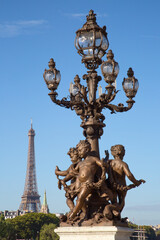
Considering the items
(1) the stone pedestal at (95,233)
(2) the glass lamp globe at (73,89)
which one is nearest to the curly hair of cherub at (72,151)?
(1) the stone pedestal at (95,233)

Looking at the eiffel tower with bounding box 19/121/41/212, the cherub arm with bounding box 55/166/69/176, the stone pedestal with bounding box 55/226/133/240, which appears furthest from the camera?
the eiffel tower with bounding box 19/121/41/212

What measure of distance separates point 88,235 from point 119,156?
2.02m

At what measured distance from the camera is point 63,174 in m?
13.0

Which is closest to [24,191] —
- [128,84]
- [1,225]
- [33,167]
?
[33,167]

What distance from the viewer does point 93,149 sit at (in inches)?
513

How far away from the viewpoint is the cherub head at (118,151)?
12797 millimetres

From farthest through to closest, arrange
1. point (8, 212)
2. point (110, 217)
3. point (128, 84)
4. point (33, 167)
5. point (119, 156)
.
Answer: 1. point (8, 212)
2. point (33, 167)
3. point (128, 84)
4. point (119, 156)
5. point (110, 217)

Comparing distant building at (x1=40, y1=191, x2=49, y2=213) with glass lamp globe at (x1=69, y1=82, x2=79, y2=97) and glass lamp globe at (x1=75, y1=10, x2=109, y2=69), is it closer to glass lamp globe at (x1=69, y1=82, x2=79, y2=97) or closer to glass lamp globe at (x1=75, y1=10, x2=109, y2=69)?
glass lamp globe at (x1=69, y1=82, x2=79, y2=97)

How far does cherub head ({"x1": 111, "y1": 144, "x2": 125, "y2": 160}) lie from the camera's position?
12.8 meters

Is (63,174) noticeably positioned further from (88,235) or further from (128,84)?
(128,84)

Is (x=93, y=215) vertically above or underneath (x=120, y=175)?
underneath

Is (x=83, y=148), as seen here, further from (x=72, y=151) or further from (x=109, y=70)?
(x=109, y=70)

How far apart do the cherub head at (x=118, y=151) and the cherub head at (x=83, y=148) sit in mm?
637

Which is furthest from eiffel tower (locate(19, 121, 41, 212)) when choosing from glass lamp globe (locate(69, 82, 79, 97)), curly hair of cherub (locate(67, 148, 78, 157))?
curly hair of cherub (locate(67, 148, 78, 157))
